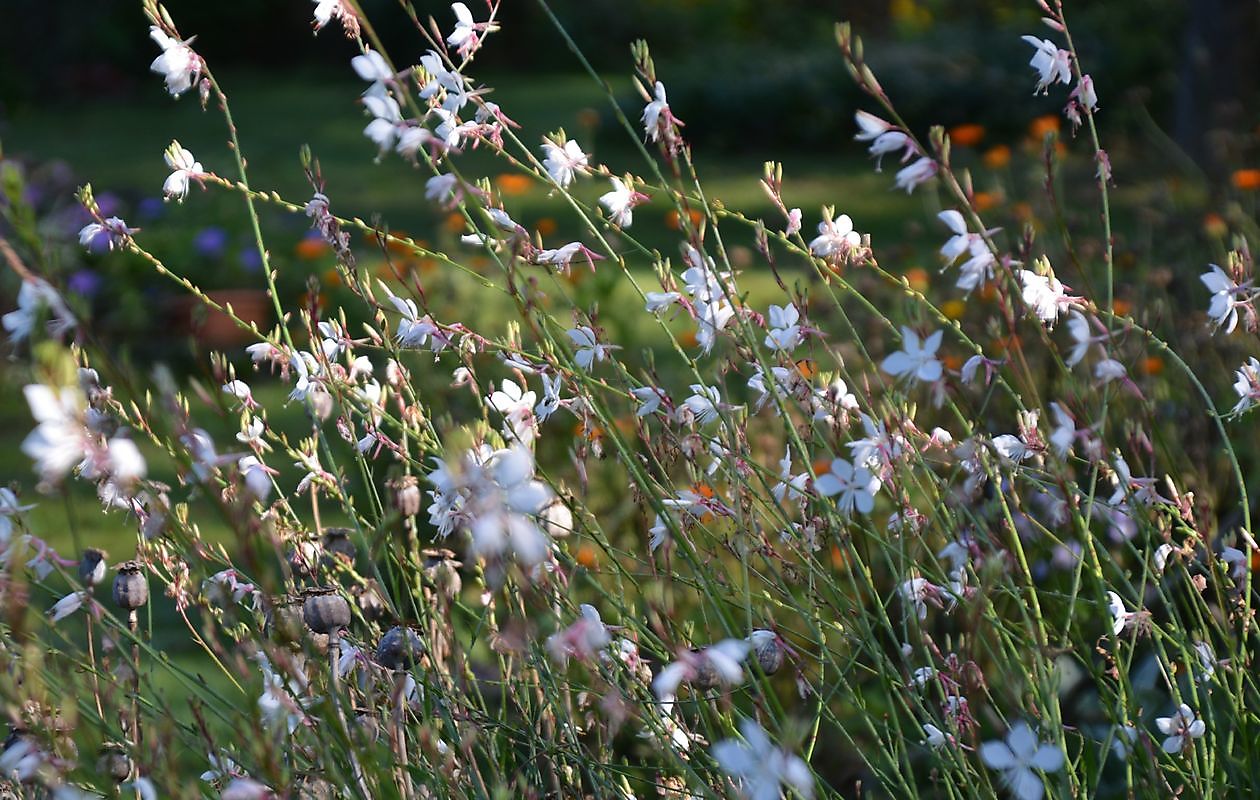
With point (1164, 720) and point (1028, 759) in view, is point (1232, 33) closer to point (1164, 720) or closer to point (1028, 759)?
point (1164, 720)

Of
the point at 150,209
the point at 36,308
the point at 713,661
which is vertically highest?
the point at 150,209

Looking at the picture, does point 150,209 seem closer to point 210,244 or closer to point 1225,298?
point 210,244

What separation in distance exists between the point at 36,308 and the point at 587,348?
0.72m

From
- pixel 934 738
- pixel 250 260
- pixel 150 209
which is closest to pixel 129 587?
pixel 934 738

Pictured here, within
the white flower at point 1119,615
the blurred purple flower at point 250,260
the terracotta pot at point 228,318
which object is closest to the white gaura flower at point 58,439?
the white flower at point 1119,615

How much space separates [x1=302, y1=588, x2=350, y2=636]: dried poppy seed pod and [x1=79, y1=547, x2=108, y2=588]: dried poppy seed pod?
21 cm

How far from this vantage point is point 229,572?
153 cm

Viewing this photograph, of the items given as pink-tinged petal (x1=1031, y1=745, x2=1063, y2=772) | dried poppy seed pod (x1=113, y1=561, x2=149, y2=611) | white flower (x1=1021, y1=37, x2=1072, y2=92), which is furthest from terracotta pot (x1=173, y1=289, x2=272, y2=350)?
pink-tinged petal (x1=1031, y1=745, x2=1063, y2=772)

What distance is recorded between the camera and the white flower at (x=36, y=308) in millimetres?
920

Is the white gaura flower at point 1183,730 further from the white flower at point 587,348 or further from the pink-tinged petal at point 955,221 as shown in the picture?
the white flower at point 587,348

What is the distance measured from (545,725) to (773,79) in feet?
33.8

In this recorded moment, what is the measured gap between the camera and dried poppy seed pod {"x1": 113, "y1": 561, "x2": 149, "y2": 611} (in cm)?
153

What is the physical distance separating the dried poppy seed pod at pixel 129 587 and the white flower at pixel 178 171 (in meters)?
0.42

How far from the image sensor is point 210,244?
5.87 m
